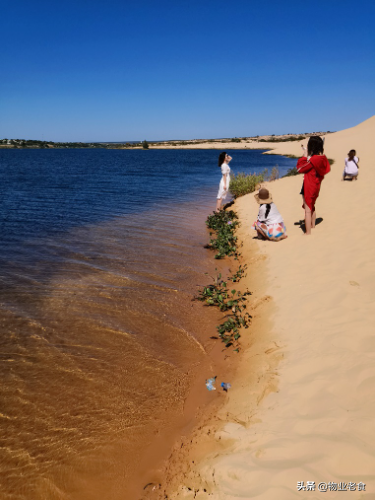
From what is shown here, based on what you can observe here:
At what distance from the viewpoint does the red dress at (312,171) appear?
22.8ft

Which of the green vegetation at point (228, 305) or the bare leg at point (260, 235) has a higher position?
the bare leg at point (260, 235)

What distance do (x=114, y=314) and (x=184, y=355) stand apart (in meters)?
1.67

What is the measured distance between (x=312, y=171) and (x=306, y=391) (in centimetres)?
559

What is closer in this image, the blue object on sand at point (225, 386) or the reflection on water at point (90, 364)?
the reflection on water at point (90, 364)

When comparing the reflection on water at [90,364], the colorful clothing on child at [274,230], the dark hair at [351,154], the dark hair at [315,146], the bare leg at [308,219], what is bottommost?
the reflection on water at [90,364]

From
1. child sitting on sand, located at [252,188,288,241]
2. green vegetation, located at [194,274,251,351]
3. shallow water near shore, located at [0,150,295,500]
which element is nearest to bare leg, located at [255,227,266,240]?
child sitting on sand, located at [252,188,288,241]

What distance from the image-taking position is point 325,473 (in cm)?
216

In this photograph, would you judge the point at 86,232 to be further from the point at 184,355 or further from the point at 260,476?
the point at 260,476

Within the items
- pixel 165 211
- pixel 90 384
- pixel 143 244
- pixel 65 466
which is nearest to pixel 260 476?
pixel 65 466

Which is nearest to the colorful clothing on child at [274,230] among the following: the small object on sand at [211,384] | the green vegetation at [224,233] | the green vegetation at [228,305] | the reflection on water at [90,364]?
the green vegetation at [224,233]

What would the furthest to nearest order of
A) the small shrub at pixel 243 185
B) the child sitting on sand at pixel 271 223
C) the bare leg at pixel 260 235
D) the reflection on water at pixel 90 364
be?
the small shrub at pixel 243 185, the bare leg at pixel 260 235, the child sitting on sand at pixel 271 223, the reflection on water at pixel 90 364

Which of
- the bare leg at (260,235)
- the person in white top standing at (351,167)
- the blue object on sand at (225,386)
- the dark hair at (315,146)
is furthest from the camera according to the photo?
the person in white top standing at (351,167)

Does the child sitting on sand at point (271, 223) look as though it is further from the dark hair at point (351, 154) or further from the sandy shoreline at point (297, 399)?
the dark hair at point (351, 154)

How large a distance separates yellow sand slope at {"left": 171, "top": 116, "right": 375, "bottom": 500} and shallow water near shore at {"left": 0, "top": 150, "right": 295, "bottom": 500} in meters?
0.85
